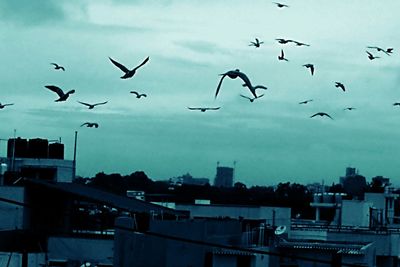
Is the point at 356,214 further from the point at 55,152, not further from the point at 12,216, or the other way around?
the point at 12,216

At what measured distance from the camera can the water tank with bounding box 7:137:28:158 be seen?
33.5m

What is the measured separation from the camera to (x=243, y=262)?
1130 inches

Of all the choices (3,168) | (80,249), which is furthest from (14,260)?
(3,168)

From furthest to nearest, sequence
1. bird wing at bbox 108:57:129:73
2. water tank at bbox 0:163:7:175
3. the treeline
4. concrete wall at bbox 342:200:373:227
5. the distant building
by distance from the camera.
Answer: the treeline
concrete wall at bbox 342:200:373:227
the distant building
water tank at bbox 0:163:7:175
bird wing at bbox 108:57:129:73

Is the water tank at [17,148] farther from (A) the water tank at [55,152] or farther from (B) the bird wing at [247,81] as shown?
(B) the bird wing at [247,81]

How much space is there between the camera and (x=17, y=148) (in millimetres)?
33625

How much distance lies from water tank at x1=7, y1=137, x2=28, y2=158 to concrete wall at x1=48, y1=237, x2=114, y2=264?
4999 millimetres

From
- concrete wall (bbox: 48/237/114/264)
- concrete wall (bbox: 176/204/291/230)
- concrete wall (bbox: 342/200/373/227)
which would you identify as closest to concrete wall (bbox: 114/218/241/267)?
concrete wall (bbox: 48/237/114/264)

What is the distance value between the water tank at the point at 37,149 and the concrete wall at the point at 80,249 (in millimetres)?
4882

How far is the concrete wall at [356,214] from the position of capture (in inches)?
2004

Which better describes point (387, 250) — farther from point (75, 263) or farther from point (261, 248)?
point (75, 263)

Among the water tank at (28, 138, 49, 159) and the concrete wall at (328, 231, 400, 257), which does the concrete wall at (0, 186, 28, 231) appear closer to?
the water tank at (28, 138, 49, 159)

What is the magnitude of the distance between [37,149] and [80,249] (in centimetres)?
530

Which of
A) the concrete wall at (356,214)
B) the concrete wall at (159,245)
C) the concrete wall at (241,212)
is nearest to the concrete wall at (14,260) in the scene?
the concrete wall at (159,245)
